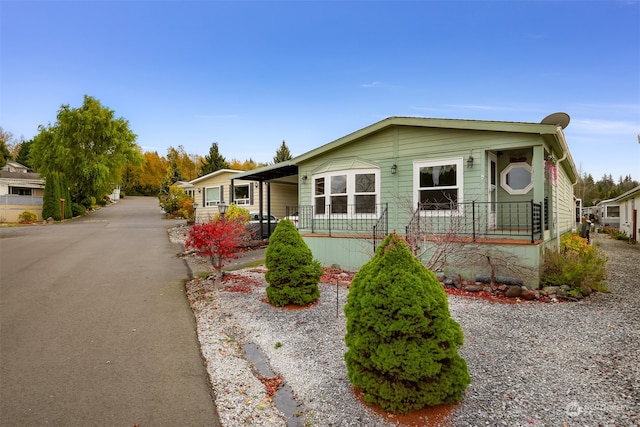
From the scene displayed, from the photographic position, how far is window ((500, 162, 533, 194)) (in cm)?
879

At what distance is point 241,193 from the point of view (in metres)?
23.3

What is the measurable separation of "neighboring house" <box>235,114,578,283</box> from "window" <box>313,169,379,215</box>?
0.03 metres

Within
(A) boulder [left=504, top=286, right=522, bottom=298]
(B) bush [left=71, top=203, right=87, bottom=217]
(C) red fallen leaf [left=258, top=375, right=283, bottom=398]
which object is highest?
(B) bush [left=71, top=203, right=87, bottom=217]

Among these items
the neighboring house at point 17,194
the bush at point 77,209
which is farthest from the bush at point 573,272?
the bush at point 77,209

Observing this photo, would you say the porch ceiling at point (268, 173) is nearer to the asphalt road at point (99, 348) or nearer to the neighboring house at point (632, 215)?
the asphalt road at point (99, 348)

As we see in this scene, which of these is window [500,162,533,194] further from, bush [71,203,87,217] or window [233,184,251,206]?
bush [71,203,87,217]

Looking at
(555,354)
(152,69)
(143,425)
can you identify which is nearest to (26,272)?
(143,425)

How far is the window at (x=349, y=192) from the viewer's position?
974cm

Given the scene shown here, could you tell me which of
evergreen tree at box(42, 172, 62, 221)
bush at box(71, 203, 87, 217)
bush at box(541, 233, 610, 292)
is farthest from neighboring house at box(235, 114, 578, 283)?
bush at box(71, 203, 87, 217)

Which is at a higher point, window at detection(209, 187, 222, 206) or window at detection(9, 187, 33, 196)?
window at detection(9, 187, 33, 196)

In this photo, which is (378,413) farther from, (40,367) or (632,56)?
(632,56)

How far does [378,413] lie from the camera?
9.62 feet

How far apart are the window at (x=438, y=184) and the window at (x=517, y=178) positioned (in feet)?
5.43

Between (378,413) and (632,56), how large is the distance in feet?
49.5
